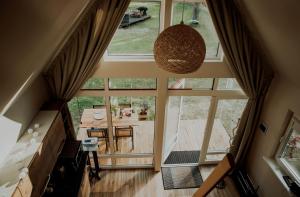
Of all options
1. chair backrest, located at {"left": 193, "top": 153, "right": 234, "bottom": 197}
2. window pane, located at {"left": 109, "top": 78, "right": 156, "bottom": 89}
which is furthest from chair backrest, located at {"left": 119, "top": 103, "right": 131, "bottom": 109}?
chair backrest, located at {"left": 193, "top": 153, "right": 234, "bottom": 197}

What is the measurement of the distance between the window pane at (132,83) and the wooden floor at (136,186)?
2134 mm

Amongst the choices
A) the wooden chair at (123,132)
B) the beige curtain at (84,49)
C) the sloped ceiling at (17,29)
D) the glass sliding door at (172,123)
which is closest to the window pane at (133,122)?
the wooden chair at (123,132)

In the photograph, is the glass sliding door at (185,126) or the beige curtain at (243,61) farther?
the glass sliding door at (185,126)

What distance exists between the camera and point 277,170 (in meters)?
4.41

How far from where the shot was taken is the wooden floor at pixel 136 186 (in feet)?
16.9

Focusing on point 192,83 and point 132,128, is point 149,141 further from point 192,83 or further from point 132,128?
point 192,83

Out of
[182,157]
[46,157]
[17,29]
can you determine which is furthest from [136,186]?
[17,29]

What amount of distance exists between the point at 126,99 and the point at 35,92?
1.81m

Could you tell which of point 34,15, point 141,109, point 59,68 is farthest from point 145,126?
point 34,15

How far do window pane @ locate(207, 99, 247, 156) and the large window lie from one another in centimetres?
107

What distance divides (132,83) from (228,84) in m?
1.95

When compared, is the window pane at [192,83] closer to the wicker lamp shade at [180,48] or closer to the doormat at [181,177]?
the doormat at [181,177]

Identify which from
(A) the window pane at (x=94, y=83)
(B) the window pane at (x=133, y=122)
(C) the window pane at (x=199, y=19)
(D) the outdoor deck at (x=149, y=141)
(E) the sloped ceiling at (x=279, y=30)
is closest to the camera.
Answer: (E) the sloped ceiling at (x=279, y=30)

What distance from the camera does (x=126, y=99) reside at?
5.06m
